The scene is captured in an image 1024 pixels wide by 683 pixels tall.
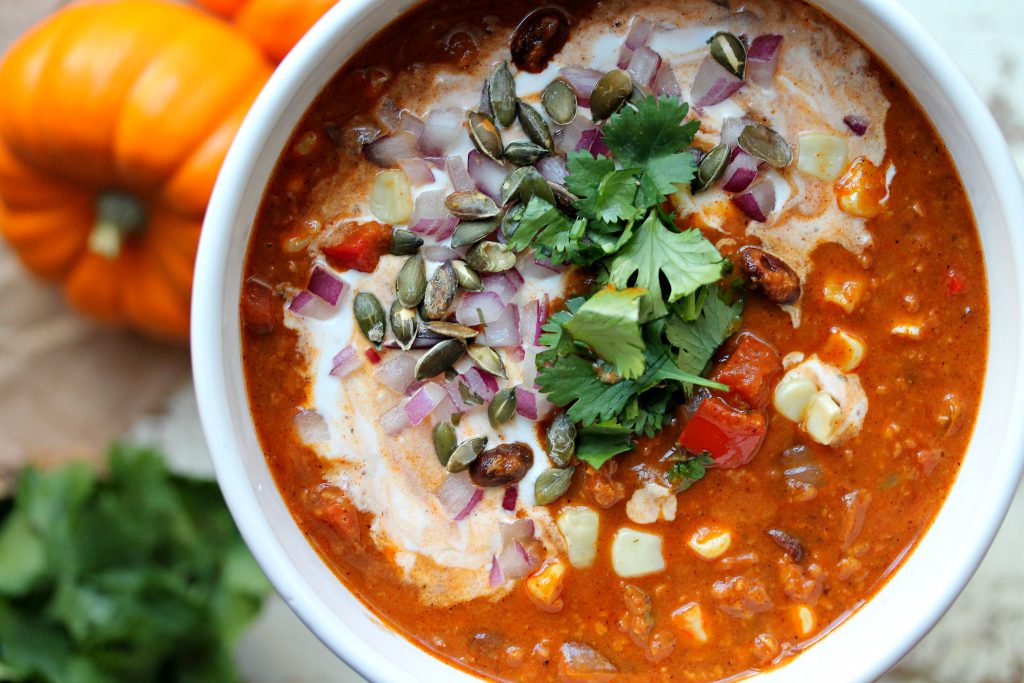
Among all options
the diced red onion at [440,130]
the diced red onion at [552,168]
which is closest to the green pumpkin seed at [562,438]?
the diced red onion at [552,168]

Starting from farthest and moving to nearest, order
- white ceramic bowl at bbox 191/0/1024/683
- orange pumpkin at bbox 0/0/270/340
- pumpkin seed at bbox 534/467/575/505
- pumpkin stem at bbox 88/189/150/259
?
pumpkin stem at bbox 88/189/150/259, orange pumpkin at bbox 0/0/270/340, pumpkin seed at bbox 534/467/575/505, white ceramic bowl at bbox 191/0/1024/683

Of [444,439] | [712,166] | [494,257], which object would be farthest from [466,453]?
[712,166]

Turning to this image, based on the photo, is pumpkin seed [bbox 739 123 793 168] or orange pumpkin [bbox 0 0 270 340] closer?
pumpkin seed [bbox 739 123 793 168]

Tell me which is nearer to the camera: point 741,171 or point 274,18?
point 741,171

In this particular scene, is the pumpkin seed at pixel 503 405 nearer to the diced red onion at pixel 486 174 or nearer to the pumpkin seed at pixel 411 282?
the pumpkin seed at pixel 411 282

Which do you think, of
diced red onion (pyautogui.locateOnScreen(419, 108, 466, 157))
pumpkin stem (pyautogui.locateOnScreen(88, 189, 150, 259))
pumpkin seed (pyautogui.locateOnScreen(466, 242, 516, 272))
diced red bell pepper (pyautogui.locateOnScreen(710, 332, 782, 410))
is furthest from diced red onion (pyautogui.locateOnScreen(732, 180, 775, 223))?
pumpkin stem (pyautogui.locateOnScreen(88, 189, 150, 259))

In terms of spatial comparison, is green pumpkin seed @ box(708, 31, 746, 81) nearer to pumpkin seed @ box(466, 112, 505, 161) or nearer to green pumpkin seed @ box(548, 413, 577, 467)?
pumpkin seed @ box(466, 112, 505, 161)

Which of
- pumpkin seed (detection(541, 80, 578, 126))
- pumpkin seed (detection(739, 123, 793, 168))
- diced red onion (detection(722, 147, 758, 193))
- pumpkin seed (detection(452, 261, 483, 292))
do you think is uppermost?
pumpkin seed (detection(739, 123, 793, 168))

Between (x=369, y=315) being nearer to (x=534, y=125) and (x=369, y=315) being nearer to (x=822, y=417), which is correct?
(x=534, y=125)
